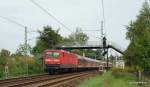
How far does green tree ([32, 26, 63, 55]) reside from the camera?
93.1 meters

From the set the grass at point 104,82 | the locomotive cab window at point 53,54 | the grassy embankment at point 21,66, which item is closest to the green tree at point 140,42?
the grass at point 104,82

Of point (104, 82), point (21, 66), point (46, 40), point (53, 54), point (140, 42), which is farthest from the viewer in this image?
point (46, 40)

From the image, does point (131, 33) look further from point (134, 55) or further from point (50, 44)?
point (50, 44)

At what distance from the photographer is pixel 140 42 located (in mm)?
47812

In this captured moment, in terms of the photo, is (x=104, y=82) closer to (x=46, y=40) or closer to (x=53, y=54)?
(x=53, y=54)

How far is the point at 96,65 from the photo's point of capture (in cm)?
10488

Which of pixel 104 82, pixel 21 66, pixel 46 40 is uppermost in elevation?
pixel 46 40

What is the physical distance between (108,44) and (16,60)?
156 ft

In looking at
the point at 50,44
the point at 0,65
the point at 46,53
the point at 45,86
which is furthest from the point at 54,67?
the point at 50,44

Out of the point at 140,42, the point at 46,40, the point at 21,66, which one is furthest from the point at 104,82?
the point at 46,40

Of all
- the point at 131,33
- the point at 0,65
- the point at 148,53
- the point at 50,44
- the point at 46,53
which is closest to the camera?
the point at 148,53

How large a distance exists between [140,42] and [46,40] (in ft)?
163

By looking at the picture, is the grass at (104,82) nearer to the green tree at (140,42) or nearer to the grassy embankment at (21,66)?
the green tree at (140,42)

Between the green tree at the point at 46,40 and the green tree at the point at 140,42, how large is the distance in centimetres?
2801
